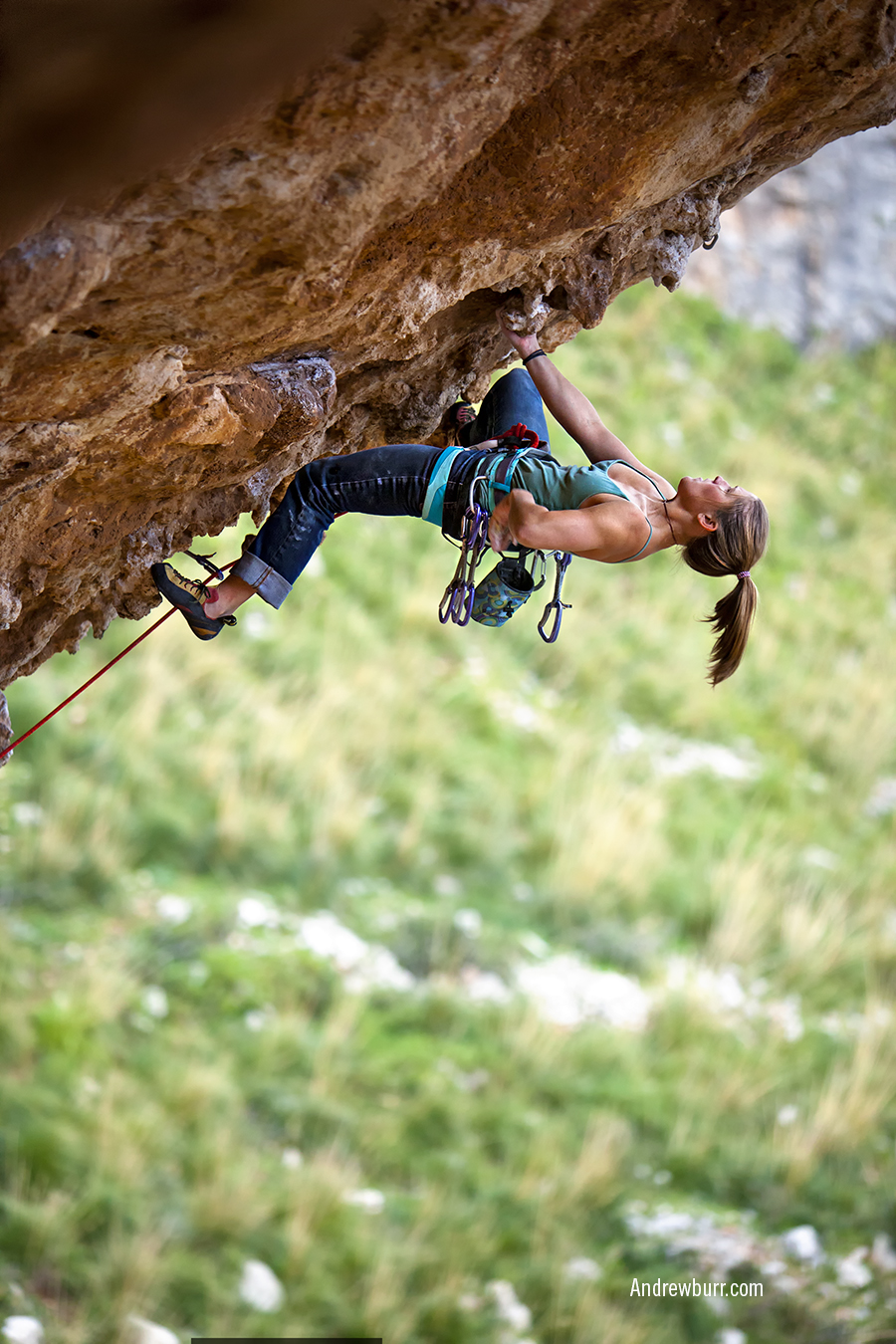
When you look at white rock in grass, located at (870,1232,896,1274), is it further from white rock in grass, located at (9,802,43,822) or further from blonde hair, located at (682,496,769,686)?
white rock in grass, located at (9,802,43,822)

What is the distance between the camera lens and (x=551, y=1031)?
9070 mm

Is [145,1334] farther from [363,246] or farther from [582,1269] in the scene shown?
[363,246]

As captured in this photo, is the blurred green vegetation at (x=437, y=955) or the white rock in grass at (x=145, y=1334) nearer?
the white rock in grass at (x=145, y=1334)

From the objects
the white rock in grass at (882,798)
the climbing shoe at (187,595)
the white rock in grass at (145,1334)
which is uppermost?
the white rock in grass at (882,798)

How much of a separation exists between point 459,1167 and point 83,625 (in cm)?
506

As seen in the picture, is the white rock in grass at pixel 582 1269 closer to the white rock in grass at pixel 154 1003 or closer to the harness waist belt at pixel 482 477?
the white rock in grass at pixel 154 1003

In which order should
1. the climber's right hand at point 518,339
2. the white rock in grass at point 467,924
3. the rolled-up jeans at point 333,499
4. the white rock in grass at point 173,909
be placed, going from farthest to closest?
the white rock in grass at point 467,924 → the white rock in grass at point 173,909 → the climber's right hand at point 518,339 → the rolled-up jeans at point 333,499

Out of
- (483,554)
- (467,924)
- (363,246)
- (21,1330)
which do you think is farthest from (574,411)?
(467,924)

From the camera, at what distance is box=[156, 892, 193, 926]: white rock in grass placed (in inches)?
351

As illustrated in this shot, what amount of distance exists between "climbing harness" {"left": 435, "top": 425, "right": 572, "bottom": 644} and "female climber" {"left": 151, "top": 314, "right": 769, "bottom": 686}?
0.03 ft

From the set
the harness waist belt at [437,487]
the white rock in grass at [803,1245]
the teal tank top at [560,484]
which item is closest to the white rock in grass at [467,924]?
the white rock in grass at [803,1245]

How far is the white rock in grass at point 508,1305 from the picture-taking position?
7359 mm

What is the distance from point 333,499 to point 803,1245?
6643 millimetres

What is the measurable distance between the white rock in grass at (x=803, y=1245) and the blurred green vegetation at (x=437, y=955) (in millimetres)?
108
